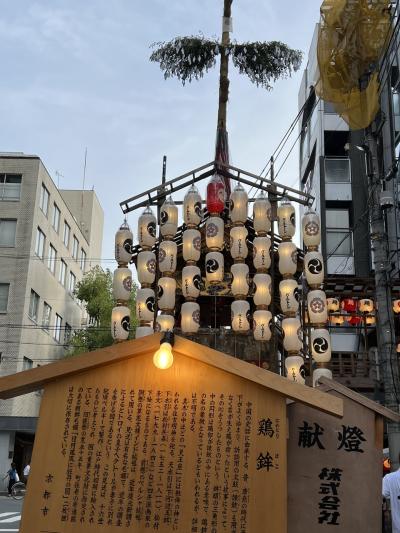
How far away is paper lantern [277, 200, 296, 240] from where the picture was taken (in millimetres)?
14484

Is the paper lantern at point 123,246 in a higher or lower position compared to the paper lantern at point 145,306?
higher

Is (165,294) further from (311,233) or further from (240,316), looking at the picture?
(311,233)

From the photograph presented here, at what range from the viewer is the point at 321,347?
1395cm

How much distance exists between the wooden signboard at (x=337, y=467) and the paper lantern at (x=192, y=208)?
8.71 m

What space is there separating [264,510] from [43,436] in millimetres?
2482

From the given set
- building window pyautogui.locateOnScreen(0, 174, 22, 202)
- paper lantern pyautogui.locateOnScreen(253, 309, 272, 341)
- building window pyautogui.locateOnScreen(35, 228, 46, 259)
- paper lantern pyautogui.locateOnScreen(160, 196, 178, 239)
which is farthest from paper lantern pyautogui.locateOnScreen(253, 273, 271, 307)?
building window pyautogui.locateOnScreen(0, 174, 22, 202)

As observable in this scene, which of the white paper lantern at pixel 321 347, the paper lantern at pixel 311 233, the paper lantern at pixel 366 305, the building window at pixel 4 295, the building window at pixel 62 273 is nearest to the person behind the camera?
the white paper lantern at pixel 321 347

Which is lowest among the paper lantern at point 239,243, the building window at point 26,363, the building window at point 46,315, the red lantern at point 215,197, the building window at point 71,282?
the building window at point 26,363

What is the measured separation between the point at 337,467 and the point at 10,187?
103ft

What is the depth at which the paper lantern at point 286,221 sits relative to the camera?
47.5 feet

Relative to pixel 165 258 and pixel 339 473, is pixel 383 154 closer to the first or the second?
pixel 165 258

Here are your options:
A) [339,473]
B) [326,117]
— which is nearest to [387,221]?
[326,117]

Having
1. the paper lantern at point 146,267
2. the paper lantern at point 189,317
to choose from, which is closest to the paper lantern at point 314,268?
the paper lantern at point 189,317

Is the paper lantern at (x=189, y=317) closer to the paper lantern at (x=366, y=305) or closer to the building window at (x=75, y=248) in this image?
the paper lantern at (x=366, y=305)
